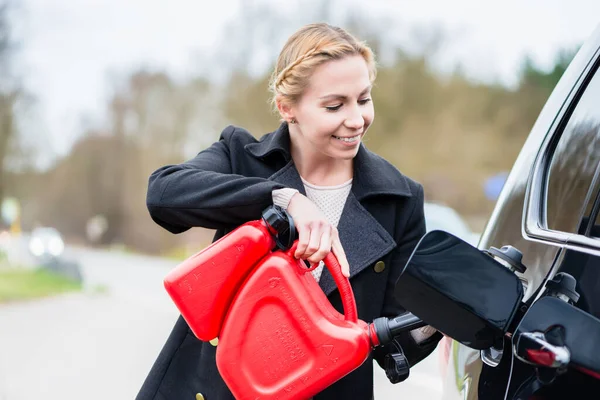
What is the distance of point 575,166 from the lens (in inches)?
60.9

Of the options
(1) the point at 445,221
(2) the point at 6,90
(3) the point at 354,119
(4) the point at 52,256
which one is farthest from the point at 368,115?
(2) the point at 6,90

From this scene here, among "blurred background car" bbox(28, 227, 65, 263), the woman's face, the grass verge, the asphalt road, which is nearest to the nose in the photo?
the woman's face

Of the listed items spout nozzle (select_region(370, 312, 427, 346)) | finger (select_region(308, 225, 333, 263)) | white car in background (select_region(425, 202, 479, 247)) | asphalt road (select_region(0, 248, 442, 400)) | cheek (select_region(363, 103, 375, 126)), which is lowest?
asphalt road (select_region(0, 248, 442, 400))

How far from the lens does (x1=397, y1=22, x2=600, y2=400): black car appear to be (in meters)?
1.16

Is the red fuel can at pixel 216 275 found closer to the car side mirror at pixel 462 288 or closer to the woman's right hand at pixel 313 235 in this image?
the woman's right hand at pixel 313 235

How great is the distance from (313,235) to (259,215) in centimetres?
25

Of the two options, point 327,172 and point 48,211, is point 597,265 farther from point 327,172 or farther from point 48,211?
point 48,211

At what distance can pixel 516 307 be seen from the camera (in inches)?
47.7

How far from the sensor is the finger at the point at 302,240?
152 centimetres

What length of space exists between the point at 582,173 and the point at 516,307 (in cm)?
40

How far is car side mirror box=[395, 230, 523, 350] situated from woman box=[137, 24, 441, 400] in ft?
1.52

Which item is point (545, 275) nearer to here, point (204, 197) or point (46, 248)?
point (204, 197)

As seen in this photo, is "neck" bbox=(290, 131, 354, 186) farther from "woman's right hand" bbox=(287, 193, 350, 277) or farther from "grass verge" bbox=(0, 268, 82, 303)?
"grass verge" bbox=(0, 268, 82, 303)

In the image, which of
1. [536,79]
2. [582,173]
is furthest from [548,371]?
[536,79]
